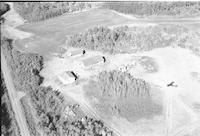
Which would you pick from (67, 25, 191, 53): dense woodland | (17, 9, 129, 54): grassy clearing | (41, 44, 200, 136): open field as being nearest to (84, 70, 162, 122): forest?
(41, 44, 200, 136): open field

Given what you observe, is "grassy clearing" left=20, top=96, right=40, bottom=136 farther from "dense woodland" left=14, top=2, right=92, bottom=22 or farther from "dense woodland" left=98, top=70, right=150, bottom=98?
"dense woodland" left=14, top=2, right=92, bottom=22

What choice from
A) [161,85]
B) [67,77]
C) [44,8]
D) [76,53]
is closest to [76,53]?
[76,53]

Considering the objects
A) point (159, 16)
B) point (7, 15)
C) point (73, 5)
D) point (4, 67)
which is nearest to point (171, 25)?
point (159, 16)

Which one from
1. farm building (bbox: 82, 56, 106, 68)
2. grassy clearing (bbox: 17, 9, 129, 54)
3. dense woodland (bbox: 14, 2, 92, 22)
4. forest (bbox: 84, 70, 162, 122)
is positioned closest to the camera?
forest (bbox: 84, 70, 162, 122)

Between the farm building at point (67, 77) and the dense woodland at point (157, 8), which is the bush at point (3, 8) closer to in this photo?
the dense woodland at point (157, 8)

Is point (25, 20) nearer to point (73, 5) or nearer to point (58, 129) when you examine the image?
point (73, 5)
